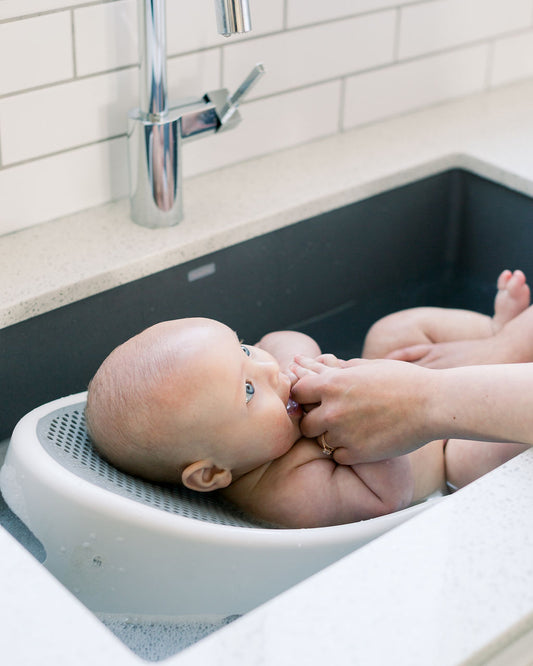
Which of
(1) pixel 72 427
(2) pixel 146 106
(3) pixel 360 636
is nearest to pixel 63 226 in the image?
(2) pixel 146 106

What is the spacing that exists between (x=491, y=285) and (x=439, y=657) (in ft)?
3.00

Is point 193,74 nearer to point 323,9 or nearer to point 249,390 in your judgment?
point 323,9

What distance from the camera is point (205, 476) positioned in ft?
3.03

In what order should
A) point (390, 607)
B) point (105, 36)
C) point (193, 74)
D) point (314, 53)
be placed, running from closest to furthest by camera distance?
1. point (390, 607)
2. point (105, 36)
3. point (193, 74)
4. point (314, 53)

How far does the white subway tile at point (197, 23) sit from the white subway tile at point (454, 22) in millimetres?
284

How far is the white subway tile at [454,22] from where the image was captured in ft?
4.86

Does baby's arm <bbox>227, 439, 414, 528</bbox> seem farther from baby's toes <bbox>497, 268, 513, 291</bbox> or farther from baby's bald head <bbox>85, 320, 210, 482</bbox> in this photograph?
baby's toes <bbox>497, 268, 513, 291</bbox>

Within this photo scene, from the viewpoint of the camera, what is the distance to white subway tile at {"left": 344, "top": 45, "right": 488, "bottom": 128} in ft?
4.84

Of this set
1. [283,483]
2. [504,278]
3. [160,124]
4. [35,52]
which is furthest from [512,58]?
[283,483]

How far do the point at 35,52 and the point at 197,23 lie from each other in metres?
0.24

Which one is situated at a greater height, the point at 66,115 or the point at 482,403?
the point at 66,115

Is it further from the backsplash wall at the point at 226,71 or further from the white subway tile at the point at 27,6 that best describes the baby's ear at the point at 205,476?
the white subway tile at the point at 27,6

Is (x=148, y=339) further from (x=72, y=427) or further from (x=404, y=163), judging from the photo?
(x=404, y=163)

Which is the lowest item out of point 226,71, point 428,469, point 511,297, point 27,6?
point 428,469
